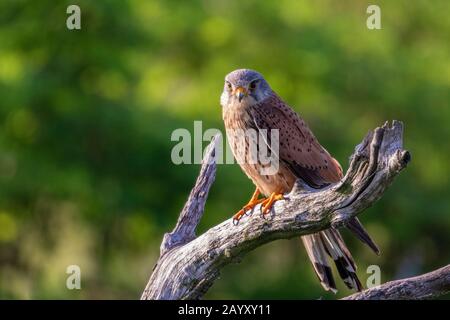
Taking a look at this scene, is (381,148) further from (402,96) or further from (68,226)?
(402,96)

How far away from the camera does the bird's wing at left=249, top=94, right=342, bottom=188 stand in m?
7.54

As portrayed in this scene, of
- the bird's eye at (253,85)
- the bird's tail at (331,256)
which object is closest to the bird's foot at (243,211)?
the bird's tail at (331,256)

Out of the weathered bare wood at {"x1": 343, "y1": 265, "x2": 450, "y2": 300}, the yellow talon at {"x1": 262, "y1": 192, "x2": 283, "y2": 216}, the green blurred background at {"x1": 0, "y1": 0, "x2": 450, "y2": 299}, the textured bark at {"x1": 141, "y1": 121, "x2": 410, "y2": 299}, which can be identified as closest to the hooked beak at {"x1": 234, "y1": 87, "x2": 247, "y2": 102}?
the textured bark at {"x1": 141, "y1": 121, "x2": 410, "y2": 299}

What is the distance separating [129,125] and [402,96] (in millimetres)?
6725

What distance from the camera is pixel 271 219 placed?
6555 millimetres

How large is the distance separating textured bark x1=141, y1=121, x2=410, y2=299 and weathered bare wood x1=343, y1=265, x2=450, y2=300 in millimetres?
616

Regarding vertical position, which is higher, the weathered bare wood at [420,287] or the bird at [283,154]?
the bird at [283,154]

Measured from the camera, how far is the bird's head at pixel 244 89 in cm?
797

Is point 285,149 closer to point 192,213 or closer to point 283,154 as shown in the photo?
point 283,154

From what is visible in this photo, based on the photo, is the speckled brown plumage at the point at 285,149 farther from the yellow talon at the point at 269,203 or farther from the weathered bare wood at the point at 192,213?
the yellow talon at the point at 269,203

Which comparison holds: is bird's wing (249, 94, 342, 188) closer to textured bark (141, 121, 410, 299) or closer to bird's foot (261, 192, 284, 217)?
textured bark (141, 121, 410, 299)

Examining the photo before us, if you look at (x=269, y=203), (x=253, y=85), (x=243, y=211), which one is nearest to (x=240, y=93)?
(x=253, y=85)

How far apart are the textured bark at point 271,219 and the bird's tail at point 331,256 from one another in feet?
2.90
